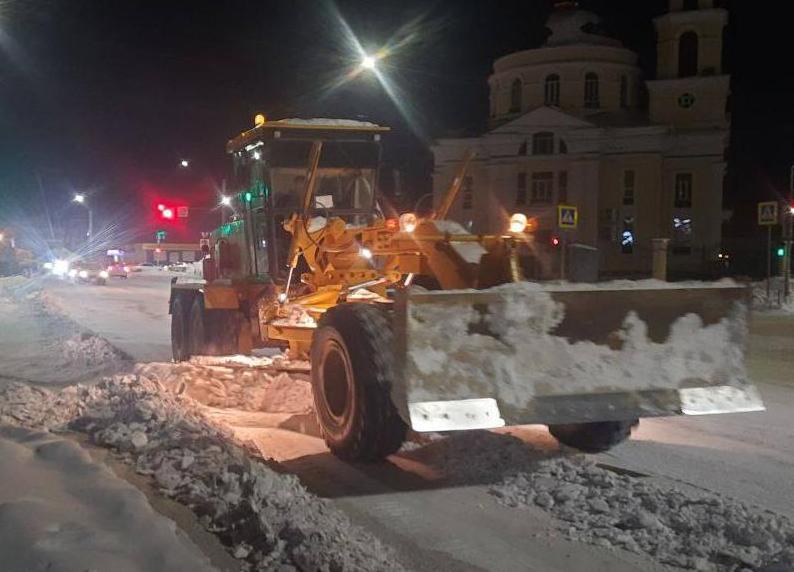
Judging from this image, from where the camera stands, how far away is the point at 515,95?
5097 centimetres

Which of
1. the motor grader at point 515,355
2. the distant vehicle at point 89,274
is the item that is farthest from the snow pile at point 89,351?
the distant vehicle at point 89,274

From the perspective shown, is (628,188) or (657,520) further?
(628,188)

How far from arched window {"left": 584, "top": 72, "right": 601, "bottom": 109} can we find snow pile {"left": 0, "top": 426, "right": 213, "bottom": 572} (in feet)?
153

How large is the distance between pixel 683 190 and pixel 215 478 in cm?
4572

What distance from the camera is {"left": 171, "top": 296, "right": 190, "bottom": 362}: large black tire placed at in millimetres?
12766

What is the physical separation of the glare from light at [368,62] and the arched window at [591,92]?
3119 cm

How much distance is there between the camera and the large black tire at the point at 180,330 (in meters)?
12.8

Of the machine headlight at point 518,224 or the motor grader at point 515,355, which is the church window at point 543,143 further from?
the motor grader at point 515,355

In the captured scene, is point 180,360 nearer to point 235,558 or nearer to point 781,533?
point 235,558

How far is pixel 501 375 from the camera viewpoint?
6.18 m

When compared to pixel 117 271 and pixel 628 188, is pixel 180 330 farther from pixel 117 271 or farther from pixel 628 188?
pixel 628 188

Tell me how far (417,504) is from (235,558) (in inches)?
66.0

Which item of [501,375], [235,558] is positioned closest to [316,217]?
[501,375]

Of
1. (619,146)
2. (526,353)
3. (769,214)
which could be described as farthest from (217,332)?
(619,146)
